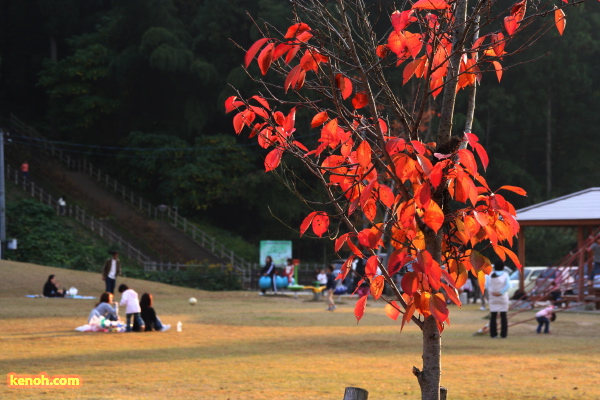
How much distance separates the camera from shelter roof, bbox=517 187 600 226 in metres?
28.4

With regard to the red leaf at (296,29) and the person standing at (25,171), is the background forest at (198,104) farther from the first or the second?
the red leaf at (296,29)

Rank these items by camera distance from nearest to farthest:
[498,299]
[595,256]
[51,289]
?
[498,299] → [595,256] → [51,289]

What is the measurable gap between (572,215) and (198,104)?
30.0m

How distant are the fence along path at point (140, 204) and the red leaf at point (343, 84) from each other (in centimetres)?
3912

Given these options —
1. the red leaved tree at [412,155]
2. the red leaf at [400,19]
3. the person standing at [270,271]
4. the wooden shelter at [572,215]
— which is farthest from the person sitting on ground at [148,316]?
the person standing at [270,271]

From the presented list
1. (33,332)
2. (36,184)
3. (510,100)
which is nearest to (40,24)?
(36,184)

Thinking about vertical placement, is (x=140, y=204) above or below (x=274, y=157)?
above

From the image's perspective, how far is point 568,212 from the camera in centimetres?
2936

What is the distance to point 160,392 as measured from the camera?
31.4ft

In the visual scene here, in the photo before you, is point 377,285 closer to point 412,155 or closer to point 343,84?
point 412,155

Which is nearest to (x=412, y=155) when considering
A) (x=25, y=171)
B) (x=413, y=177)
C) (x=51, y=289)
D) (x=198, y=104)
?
(x=413, y=177)

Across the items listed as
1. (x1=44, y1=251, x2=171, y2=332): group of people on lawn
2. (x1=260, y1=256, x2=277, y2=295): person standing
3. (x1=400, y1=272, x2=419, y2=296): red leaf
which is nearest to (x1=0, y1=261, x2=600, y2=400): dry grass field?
(x1=44, y1=251, x2=171, y2=332): group of people on lawn

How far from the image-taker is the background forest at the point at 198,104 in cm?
5066

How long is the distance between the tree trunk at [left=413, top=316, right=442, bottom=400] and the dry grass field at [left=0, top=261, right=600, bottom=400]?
4981 millimetres
